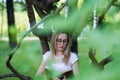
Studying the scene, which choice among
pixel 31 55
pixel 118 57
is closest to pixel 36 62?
pixel 31 55

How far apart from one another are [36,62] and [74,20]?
1.42ft

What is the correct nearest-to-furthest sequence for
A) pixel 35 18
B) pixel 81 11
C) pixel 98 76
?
1. pixel 98 76
2. pixel 81 11
3. pixel 35 18

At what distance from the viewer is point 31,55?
141 cm

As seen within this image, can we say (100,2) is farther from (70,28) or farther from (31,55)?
(31,55)

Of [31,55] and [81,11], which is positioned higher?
[81,11]

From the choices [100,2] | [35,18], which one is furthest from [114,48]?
[35,18]

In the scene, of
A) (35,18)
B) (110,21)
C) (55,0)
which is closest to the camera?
(110,21)

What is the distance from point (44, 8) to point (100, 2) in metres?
3.02

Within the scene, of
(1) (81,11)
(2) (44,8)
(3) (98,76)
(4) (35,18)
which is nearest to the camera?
(3) (98,76)

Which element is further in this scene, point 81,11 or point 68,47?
point 68,47

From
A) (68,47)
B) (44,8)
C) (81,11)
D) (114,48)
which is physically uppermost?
(81,11)

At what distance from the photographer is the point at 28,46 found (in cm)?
150

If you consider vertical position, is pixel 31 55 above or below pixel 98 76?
below

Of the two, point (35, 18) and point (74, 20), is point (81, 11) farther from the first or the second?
Answer: point (35, 18)
